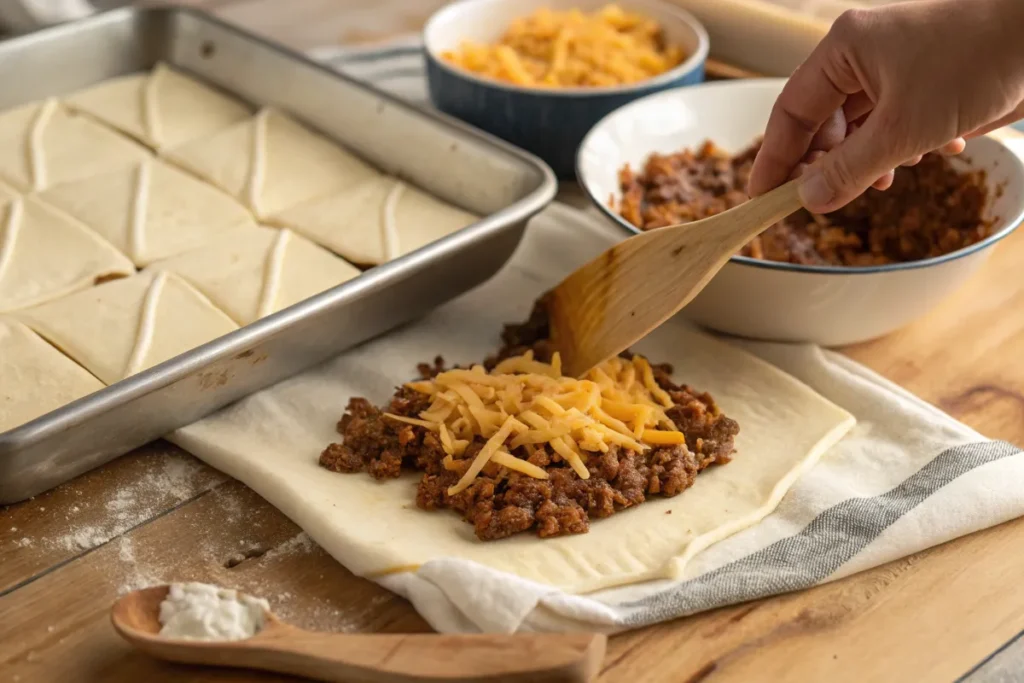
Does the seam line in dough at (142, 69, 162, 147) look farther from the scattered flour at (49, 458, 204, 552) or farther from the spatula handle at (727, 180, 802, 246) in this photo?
the spatula handle at (727, 180, 802, 246)

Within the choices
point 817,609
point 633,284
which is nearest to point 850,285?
point 633,284

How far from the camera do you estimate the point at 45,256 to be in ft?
6.68

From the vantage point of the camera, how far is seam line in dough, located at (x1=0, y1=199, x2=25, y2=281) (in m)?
2.02

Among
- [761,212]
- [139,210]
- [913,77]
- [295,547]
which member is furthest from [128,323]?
[913,77]

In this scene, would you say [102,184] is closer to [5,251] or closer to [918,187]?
[5,251]

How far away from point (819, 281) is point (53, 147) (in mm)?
1651

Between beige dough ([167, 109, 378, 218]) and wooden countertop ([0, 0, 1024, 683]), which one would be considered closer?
wooden countertop ([0, 0, 1024, 683])

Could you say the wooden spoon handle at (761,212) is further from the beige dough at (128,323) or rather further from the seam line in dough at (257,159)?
the seam line in dough at (257,159)

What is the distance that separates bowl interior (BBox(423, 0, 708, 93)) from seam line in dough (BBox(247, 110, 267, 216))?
435 millimetres

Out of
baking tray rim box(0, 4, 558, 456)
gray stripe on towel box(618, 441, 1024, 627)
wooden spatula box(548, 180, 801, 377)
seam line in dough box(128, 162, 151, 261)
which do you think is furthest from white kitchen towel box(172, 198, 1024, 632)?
seam line in dough box(128, 162, 151, 261)

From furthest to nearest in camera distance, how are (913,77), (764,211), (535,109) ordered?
(535,109) < (764,211) < (913,77)

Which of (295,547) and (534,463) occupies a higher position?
(534,463)

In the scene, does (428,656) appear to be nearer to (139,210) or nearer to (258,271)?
(258,271)

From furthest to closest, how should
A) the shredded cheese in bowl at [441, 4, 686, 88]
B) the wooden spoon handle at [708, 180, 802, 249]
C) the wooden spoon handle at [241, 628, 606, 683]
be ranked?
1. the shredded cheese in bowl at [441, 4, 686, 88]
2. the wooden spoon handle at [708, 180, 802, 249]
3. the wooden spoon handle at [241, 628, 606, 683]
